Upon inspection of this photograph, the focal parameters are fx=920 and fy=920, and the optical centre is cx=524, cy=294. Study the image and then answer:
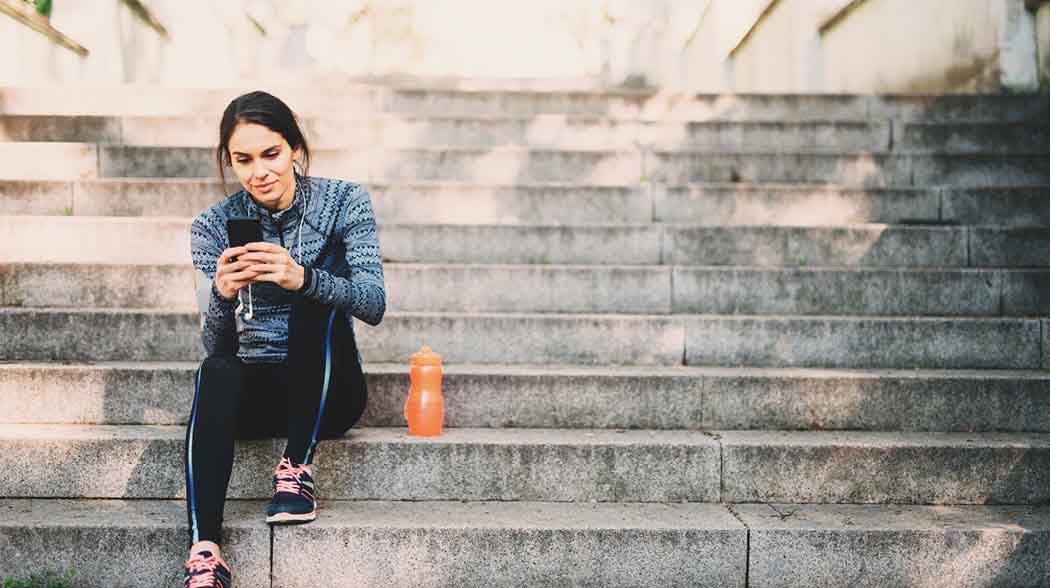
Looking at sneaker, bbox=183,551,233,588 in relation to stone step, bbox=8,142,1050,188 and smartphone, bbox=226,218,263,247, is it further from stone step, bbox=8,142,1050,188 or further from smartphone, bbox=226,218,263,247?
stone step, bbox=8,142,1050,188

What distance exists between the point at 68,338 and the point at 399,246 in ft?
4.83

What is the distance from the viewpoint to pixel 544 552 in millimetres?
2854

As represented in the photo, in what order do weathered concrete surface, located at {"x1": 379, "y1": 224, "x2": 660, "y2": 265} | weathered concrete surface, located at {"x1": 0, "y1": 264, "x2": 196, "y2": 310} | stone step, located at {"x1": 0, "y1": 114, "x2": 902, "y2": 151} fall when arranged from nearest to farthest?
1. weathered concrete surface, located at {"x1": 0, "y1": 264, "x2": 196, "y2": 310}
2. weathered concrete surface, located at {"x1": 379, "y1": 224, "x2": 660, "y2": 265}
3. stone step, located at {"x1": 0, "y1": 114, "x2": 902, "y2": 151}

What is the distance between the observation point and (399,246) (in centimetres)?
438

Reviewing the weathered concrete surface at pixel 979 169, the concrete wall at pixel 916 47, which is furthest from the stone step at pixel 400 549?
the concrete wall at pixel 916 47

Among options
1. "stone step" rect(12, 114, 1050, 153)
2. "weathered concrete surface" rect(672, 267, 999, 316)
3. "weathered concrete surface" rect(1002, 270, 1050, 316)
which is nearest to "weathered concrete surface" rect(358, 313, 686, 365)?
"weathered concrete surface" rect(672, 267, 999, 316)

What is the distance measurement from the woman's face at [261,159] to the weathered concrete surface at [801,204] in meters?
2.35

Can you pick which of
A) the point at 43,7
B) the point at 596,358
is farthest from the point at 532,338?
the point at 43,7

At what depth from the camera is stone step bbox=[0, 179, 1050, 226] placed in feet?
15.0

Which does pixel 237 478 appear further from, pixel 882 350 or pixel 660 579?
pixel 882 350

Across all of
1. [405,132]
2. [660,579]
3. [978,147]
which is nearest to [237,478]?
[660,579]

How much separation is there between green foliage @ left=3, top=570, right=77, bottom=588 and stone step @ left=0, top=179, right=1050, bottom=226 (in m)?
2.19

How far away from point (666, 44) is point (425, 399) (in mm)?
8950

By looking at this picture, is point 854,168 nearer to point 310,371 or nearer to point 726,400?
A: point 726,400
